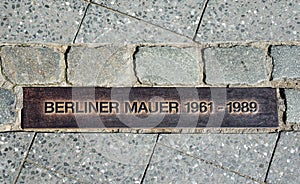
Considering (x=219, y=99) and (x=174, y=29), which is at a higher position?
(x=174, y=29)

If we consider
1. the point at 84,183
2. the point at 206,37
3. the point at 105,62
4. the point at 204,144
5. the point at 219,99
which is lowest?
the point at 84,183

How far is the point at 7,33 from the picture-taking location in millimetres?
2641

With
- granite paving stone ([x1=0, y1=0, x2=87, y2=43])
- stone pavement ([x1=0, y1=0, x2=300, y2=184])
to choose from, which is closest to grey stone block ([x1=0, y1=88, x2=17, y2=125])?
stone pavement ([x1=0, y1=0, x2=300, y2=184])

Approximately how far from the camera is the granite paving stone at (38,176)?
8.23ft

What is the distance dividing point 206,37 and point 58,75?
36.3 inches

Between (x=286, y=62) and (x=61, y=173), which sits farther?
(x=286, y=62)

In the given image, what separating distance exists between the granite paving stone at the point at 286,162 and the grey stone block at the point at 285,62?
376 mm

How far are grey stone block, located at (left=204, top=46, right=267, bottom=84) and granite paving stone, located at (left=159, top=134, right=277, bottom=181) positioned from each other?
34cm

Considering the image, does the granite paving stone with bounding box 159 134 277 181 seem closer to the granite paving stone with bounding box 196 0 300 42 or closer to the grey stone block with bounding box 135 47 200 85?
the grey stone block with bounding box 135 47 200 85

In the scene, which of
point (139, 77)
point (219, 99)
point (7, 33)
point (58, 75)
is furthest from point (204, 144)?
point (7, 33)

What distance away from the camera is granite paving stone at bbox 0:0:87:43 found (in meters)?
2.65

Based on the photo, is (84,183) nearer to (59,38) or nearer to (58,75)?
(58,75)

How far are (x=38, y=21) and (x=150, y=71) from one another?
2.42 ft

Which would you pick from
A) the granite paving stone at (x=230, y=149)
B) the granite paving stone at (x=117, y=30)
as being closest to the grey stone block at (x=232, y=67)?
the granite paving stone at (x=117, y=30)
